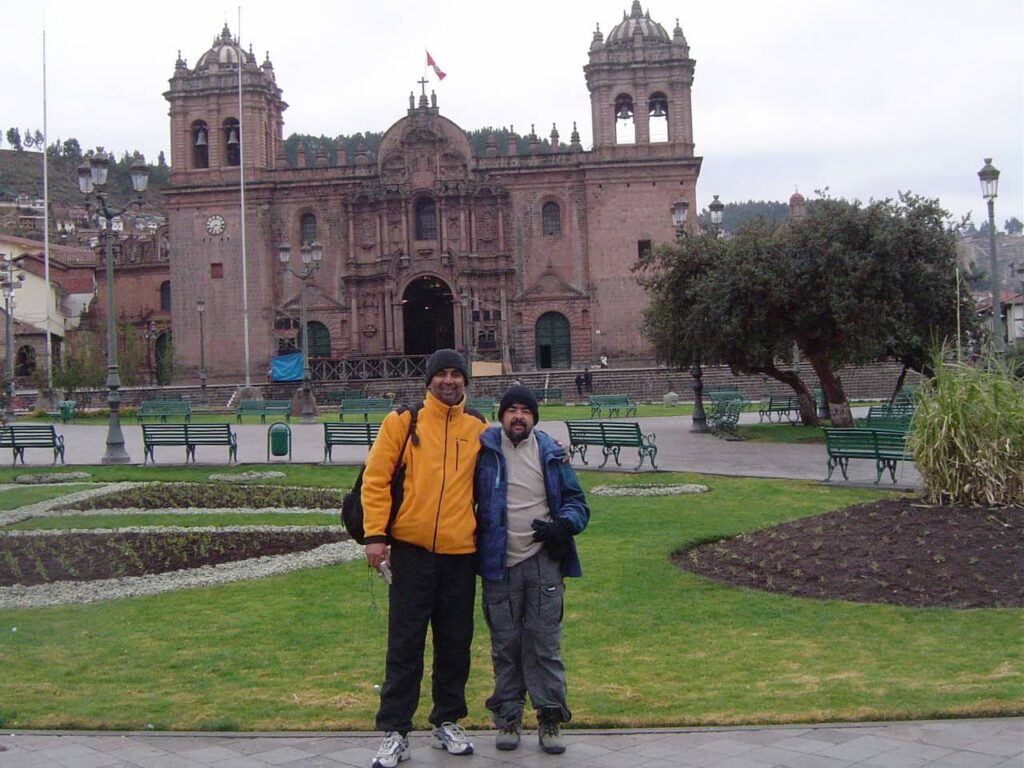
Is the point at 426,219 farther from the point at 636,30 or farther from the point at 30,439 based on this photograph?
the point at 30,439

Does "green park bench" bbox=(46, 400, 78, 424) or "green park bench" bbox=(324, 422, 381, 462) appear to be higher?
"green park bench" bbox=(46, 400, 78, 424)

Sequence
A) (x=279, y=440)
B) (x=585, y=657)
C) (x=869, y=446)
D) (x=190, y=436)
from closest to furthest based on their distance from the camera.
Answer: (x=585, y=657) < (x=869, y=446) < (x=279, y=440) < (x=190, y=436)

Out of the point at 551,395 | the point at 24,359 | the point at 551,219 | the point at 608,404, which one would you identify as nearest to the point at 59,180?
the point at 24,359

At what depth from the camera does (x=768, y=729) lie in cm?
529

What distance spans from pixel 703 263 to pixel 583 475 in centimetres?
990

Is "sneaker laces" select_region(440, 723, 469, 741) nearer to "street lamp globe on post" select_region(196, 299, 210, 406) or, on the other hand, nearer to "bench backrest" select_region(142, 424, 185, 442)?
"bench backrest" select_region(142, 424, 185, 442)

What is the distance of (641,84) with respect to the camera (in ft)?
172

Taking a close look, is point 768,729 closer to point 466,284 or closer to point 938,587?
point 938,587

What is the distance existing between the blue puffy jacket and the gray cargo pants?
0.10 m

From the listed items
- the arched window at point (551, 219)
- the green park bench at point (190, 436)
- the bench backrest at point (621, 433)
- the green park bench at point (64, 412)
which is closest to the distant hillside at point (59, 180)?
the arched window at point (551, 219)

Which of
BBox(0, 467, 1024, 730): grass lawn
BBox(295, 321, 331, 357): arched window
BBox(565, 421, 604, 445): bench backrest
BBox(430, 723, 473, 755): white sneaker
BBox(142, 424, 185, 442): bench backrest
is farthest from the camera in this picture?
BBox(295, 321, 331, 357): arched window

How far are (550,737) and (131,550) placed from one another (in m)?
7.20

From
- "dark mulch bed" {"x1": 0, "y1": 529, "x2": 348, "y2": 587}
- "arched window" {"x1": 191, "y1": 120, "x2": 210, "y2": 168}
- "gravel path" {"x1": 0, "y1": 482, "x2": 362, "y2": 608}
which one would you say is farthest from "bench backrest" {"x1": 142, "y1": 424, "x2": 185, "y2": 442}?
Result: "arched window" {"x1": 191, "y1": 120, "x2": 210, "y2": 168}

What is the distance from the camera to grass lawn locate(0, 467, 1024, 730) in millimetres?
5723
